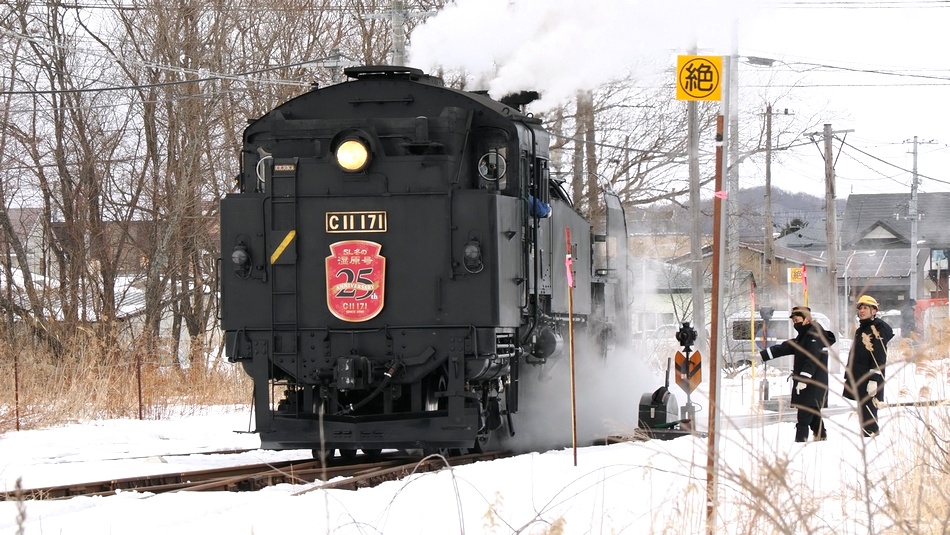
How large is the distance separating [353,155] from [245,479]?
9.80 feet

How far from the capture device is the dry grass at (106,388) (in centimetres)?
1565

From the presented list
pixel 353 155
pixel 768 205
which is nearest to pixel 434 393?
pixel 353 155

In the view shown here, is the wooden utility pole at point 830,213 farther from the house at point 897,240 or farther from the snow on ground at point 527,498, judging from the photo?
the snow on ground at point 527,498

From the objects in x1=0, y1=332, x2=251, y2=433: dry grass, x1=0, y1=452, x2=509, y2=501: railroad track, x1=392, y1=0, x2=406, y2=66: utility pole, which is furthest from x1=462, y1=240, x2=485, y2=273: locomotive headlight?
x1=392, y1=0, x2=406, y2=66: utility pole

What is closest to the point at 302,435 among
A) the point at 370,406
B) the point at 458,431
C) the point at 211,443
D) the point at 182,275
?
the point at 370,406

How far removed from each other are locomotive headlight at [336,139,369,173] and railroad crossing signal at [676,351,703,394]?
15.0ft

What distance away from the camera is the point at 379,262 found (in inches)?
409

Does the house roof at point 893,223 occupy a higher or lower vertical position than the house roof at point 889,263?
higher

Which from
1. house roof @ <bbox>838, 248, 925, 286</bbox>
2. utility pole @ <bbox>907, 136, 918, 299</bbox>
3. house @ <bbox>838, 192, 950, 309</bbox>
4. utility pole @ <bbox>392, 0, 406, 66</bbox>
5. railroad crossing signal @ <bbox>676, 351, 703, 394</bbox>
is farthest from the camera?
house roof @ <bbox>838, 248, 925, 286</bbox>

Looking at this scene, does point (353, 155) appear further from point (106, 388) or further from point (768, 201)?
point (768, 201)

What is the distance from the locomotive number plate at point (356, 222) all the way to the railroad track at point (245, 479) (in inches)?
83.0

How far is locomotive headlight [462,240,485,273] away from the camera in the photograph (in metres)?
10.3

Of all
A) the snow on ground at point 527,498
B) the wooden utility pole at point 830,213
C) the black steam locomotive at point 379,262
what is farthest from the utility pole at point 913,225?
the snow on ground at point 527,498

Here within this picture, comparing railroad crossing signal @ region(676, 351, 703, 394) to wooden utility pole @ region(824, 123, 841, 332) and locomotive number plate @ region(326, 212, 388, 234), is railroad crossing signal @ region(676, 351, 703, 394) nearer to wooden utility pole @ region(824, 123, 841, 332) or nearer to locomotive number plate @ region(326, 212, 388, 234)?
locomotive number plate @ region(326, 212, 388, 234)
